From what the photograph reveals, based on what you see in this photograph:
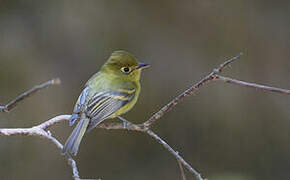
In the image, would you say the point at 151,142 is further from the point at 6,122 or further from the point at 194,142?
the point at 6,122

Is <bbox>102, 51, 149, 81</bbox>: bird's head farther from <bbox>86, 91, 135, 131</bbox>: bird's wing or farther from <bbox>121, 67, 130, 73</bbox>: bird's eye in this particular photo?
<bbox>86, 91, 135, 131</bbox>: bird's wing

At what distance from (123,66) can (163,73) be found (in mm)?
1149

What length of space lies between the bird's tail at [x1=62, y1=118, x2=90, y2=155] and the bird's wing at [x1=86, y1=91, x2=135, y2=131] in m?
0.05

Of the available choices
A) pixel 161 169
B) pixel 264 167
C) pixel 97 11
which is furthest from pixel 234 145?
pixel 97 11

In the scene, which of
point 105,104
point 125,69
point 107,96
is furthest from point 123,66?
point 105,104

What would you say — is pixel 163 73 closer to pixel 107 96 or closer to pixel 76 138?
pixel 107 96

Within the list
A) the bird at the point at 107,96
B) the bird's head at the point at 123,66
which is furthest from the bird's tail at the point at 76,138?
the bird's head at the point at 123,66

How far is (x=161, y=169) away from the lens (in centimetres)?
482

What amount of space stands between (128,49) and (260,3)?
1439 millimetres

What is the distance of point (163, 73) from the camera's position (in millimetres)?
4621

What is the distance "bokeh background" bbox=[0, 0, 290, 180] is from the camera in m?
4.55

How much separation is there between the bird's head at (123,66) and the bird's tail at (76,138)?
0.74 m

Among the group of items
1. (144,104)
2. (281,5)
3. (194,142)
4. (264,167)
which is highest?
(281,5)

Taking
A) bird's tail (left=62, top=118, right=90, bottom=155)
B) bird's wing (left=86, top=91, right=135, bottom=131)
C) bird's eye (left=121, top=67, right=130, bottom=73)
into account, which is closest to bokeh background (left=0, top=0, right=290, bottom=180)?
bird's eye (left=121, top=67, right=130, bottom=73)
